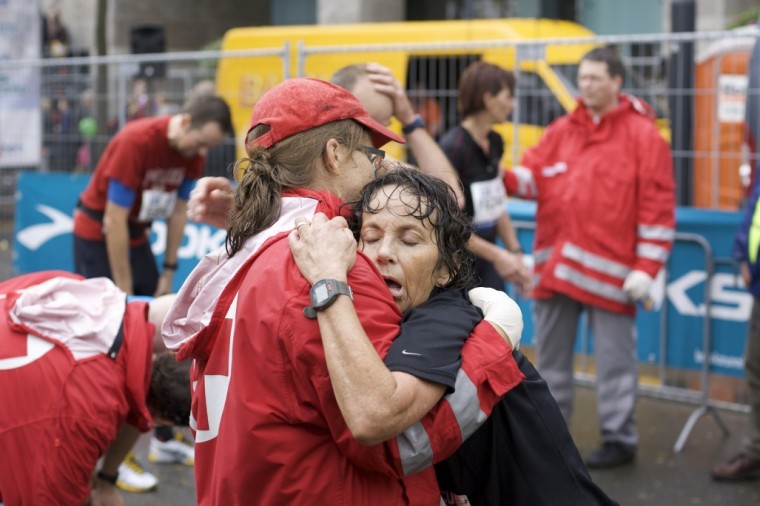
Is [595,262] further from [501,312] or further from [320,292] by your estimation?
[320,292]

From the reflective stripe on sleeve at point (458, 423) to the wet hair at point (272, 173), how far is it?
522 millimetres

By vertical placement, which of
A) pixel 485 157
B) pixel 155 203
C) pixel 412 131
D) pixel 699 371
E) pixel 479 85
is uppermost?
pixel 479 85

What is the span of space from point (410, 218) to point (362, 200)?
134 millimetres

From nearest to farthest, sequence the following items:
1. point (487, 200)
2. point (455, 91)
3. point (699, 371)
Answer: point (487, 200)
point (699, 371)
point (455, 91)

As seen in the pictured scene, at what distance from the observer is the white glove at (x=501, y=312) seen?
2205 mm

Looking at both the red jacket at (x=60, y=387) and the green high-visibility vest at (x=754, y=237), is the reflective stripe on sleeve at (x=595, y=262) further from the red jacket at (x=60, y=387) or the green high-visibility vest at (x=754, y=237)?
the red jacket at (x=60, y=387)

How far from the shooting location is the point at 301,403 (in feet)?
6.77

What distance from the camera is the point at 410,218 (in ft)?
7.37

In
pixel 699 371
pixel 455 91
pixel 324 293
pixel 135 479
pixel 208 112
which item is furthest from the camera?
pixel 455 91

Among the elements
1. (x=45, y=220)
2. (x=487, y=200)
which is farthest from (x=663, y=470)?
(x=45, y=220)

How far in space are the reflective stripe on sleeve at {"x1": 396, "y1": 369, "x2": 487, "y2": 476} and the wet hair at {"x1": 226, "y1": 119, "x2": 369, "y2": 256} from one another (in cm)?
52

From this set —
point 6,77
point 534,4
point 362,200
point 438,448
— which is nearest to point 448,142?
point 362,200

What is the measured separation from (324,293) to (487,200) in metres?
3.27

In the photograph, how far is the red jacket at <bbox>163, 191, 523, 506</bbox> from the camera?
2.04 meters
